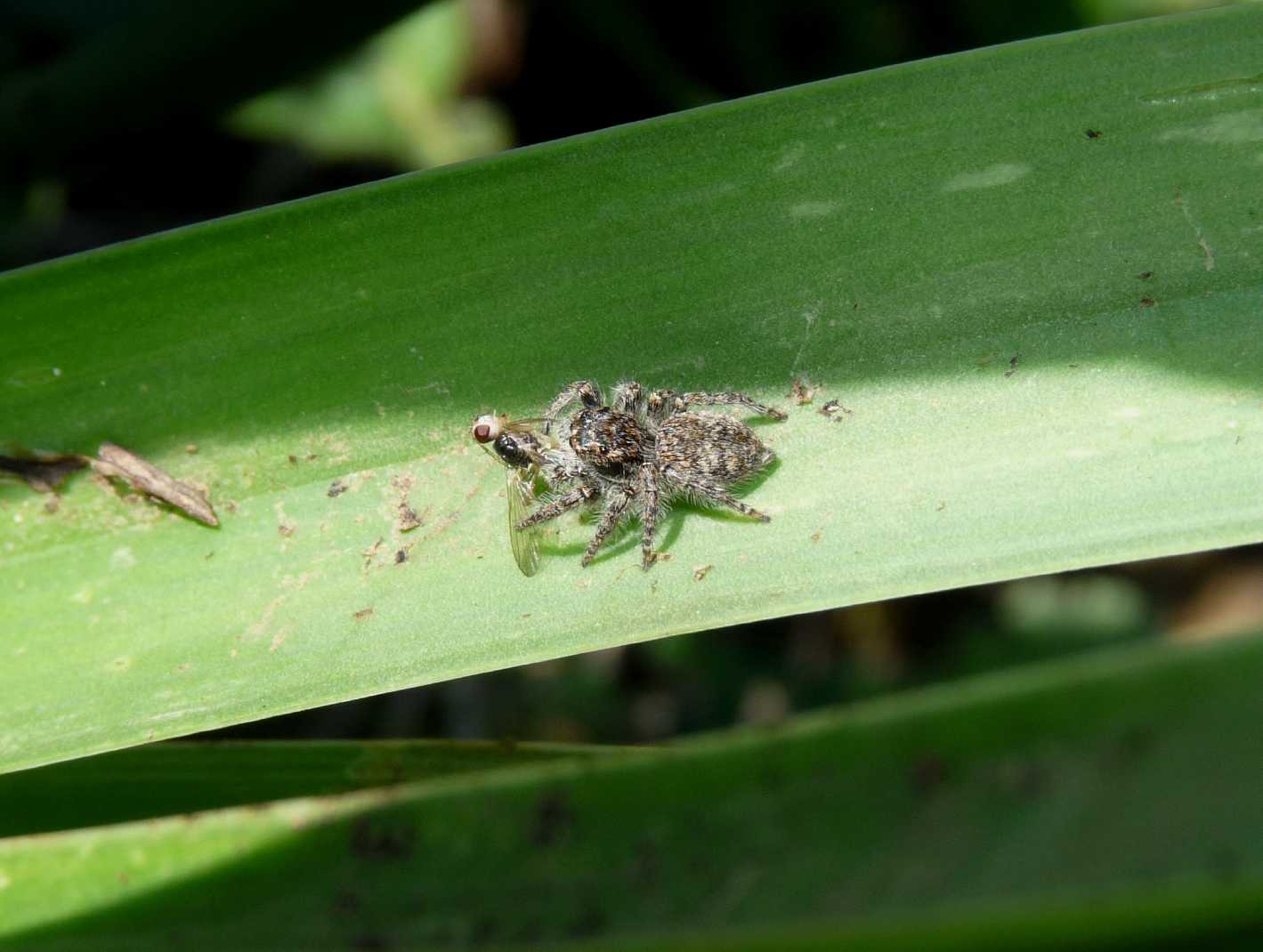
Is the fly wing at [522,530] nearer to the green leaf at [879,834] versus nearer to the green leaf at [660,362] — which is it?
the green leaf at [660,362]

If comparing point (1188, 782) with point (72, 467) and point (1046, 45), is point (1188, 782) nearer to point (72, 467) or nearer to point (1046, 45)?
point (1046, 45)

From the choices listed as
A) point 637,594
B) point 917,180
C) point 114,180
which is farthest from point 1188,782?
point 114,180

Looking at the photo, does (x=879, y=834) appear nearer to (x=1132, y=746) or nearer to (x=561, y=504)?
(x=1132, y=746)

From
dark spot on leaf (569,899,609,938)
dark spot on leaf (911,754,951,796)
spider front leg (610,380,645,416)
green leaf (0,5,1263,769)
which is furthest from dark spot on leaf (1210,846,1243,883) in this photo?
spider front leg (610,380,645,416)

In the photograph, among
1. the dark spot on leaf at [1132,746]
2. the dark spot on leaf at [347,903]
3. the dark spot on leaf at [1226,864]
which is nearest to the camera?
the dark spot on leaf at [1226,864]

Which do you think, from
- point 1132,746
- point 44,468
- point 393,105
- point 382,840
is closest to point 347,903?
point 382,840

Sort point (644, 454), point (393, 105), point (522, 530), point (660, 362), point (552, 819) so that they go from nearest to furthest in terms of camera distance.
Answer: point (552, 819), point (660, 362), point (522, 530), point (644, 454), point (393, 105)

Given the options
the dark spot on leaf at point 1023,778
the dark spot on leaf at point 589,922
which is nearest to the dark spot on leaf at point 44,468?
the dark spot on leaf at point 589,922
